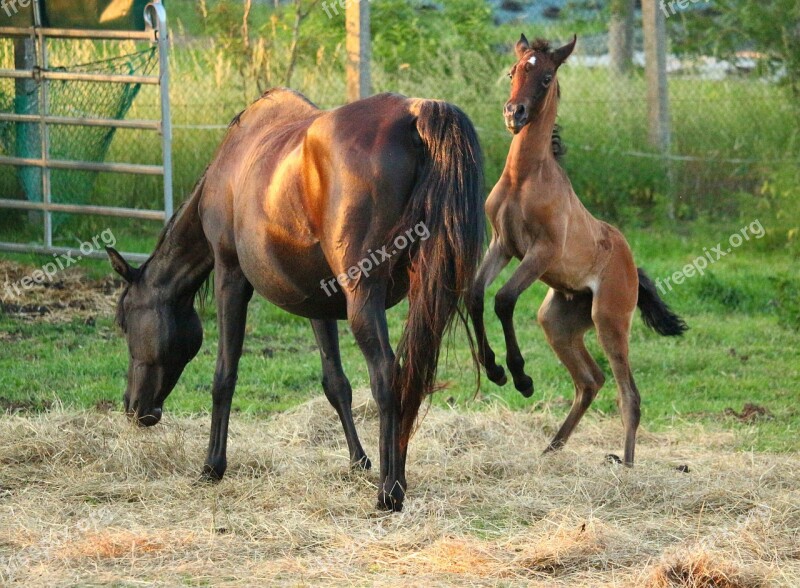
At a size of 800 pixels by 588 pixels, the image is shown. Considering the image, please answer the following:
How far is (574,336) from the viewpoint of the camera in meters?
6.22

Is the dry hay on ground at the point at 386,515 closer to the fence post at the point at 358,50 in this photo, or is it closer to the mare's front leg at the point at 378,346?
the mare's front leg at the point at 378,346

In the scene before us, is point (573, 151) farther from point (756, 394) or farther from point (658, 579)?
point (658, 579)

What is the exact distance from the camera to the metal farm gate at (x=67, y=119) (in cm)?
923

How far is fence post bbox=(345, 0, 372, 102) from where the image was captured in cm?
1029

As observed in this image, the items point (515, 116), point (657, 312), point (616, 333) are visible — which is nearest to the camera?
point (515, 116)

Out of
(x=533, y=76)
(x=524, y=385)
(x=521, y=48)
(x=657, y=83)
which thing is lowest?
(x=524, y=385)

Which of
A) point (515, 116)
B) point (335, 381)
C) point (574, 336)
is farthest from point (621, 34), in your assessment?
point (335, 381)

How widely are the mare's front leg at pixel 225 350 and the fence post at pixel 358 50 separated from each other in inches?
199

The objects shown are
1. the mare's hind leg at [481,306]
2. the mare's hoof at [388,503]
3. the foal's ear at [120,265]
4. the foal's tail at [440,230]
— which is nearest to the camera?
the foal's tail at [440,230]

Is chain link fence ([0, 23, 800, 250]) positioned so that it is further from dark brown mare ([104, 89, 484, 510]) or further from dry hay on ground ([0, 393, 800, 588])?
dark brown mare ([104, 89, 484, 510])

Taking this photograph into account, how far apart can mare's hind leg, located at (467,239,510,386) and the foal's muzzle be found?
65 centimetres

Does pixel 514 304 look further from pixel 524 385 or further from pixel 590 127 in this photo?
pixel 590 127

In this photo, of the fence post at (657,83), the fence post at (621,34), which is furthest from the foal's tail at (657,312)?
the fence post at (621,34)

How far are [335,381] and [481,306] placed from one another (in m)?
0.92
